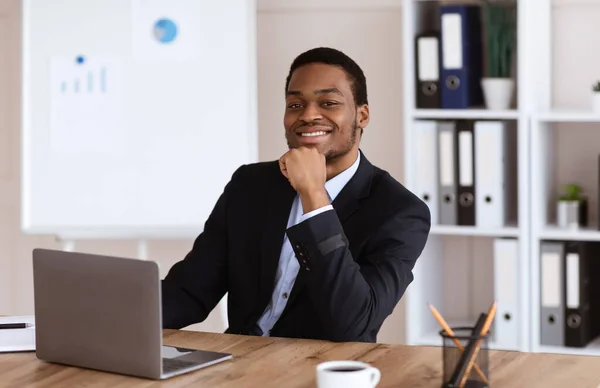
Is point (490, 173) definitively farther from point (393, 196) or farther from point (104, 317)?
point (104, 317)

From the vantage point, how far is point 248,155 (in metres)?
3.58

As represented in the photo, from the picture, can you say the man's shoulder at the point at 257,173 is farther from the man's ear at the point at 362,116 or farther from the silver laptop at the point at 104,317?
the silver laptop at the point at 104,317

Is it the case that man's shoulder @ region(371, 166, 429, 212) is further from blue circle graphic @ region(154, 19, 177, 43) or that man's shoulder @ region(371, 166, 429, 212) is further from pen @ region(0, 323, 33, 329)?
blue circle graphic @ region(154, 19, 177, 43)

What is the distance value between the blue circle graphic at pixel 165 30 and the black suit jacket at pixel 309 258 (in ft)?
4.04

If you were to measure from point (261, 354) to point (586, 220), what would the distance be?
1915mm

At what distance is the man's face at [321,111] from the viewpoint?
2320 mm

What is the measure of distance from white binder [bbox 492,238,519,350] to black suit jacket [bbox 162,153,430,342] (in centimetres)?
115

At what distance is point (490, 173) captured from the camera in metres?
3.40

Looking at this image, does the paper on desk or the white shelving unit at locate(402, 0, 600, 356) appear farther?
the white shelving unit at locate(402, 0, 600, 356)

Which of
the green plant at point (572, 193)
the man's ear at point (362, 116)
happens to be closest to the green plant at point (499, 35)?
the green plant at point (572, 193)

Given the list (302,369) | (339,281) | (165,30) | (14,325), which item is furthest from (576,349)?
(14,325)

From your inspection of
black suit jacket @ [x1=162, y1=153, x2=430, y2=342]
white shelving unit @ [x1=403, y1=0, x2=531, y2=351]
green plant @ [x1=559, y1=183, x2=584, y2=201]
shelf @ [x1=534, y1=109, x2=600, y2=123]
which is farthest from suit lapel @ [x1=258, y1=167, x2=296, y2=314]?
green plant @ [x1=559, y1=183, x2=584, y2=201]

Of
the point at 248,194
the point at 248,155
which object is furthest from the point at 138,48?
the point at 248,194

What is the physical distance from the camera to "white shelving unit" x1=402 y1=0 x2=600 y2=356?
3.35 metres
